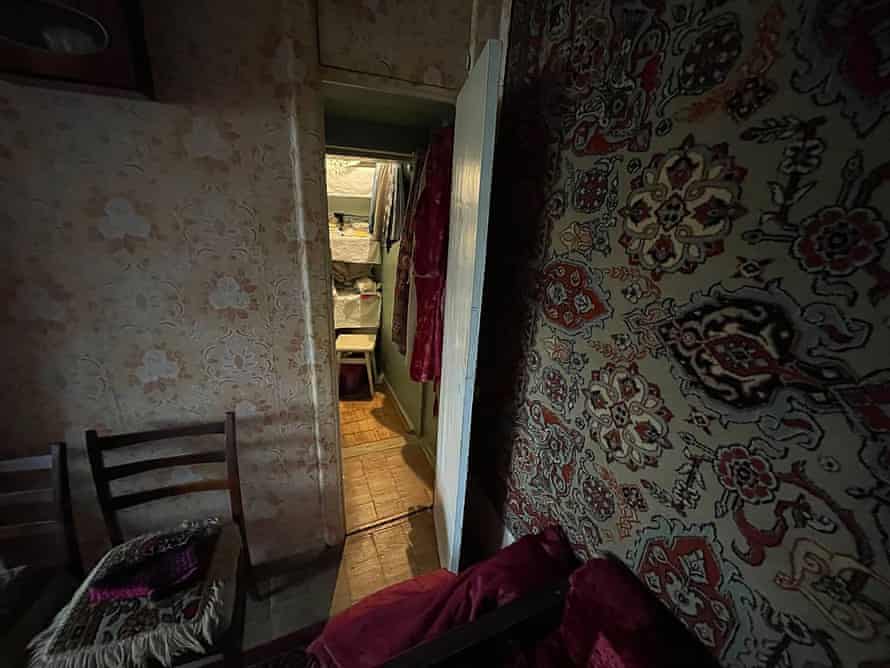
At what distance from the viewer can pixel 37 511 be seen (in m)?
1.07

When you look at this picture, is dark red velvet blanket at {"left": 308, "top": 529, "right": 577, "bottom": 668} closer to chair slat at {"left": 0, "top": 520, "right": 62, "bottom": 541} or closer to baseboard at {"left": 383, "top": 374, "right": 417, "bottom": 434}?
chair slat at {"left": 0, "top": 520, "right": 62, "bottom": 541}

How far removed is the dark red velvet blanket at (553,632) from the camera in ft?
2.06

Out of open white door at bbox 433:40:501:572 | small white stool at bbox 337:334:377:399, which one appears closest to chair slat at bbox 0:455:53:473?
open white door at bbox 433:40:501:572

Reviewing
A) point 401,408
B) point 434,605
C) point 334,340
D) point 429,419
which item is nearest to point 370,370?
point 401,408

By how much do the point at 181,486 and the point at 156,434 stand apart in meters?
0.20

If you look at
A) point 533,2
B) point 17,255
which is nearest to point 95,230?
point 17,255

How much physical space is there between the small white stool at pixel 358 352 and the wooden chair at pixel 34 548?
5.85ft

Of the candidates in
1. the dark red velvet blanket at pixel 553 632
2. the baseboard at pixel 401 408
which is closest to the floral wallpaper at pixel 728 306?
the dark red velvet blanket at pixel 553 632

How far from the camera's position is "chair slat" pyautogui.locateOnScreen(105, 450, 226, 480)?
0.98m

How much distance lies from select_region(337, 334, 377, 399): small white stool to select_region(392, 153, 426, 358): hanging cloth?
82cm

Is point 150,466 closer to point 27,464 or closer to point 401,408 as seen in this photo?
point 27,464

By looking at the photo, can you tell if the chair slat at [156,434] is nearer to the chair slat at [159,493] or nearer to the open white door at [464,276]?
the chair slat at [159,493]

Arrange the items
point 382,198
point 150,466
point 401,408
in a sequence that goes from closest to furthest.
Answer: point 150,466 < point 382,198 < point 401,408

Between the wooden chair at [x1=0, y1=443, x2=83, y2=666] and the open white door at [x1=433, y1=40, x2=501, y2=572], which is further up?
the open white door at [x1=433, y1=40, x2=501, y2=572]
